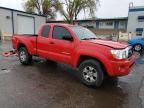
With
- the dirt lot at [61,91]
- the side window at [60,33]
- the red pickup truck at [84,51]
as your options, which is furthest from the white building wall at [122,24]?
the side window at [60,33]

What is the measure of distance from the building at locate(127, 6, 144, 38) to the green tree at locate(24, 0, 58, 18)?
66.6 ft

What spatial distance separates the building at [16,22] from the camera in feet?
75.6

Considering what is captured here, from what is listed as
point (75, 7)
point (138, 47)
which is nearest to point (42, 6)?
point (75, 7)

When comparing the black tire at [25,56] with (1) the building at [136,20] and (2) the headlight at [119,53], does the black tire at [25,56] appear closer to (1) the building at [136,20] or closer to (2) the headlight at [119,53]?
(2) the headlight at [119,53]

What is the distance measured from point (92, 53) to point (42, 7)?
149 ft

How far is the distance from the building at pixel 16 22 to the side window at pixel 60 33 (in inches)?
729

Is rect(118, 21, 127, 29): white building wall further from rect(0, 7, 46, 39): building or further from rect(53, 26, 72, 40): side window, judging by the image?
rect(53, 26, 72, 40): side window

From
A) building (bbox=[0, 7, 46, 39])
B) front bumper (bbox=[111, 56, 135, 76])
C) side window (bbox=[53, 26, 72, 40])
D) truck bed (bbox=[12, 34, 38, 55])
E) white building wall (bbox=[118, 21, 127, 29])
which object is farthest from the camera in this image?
white building wall (bbox=[118, 21, 127, 29])

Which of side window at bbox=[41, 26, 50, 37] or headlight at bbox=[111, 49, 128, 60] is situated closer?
headlight at bbox=[111, 49, 128, 60]

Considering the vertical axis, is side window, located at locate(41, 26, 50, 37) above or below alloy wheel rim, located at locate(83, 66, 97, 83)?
above

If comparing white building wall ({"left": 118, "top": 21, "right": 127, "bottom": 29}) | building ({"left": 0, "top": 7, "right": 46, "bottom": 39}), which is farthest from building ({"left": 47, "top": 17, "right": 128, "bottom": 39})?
building ({"left": 0, "top": 7, "right": 46, "bottom": 39})

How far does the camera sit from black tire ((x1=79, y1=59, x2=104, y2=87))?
16.4ft

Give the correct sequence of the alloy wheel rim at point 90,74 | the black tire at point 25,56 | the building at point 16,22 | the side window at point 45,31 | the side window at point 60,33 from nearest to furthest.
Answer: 1. the alloy wheel rim at point 90,74
2. the side window at point 60,33
3. the side window at point 45,31
4. the black tire at point 25,56
5. the building at point 16,22

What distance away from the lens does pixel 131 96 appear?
4.65 m
